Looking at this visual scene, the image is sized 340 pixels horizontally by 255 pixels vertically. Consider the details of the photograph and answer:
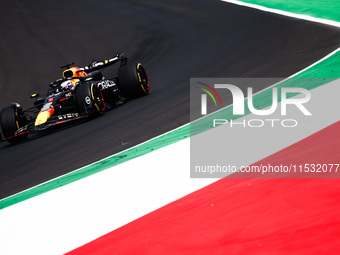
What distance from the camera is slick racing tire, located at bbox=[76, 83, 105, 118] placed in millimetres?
9414

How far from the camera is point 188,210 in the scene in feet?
12.4

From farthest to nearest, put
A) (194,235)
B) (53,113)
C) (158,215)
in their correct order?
(53,113) → (158,215) → (194,235)

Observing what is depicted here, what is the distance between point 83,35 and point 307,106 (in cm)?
1326

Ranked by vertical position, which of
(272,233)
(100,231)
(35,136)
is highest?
(272,233)

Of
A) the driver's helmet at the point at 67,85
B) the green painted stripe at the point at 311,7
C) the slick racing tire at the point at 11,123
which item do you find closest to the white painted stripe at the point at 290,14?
the green painted stripe at the point at 311,7

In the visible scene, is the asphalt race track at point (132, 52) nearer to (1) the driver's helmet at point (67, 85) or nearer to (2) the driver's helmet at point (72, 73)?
(1) the driver's helmet at point (67, 85)

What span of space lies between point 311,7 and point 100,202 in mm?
10992

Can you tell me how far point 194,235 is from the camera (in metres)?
3.28

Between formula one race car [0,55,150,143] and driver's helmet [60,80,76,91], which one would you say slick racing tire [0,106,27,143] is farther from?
driver's helmet [60,80,76,91]

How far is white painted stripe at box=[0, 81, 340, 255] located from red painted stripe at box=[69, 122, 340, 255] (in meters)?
0.22

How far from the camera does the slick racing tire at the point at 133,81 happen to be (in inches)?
413

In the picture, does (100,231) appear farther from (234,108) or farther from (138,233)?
(234,108)

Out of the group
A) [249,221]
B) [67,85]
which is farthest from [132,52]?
[249,221]

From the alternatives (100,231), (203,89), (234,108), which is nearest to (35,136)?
(203,89)
